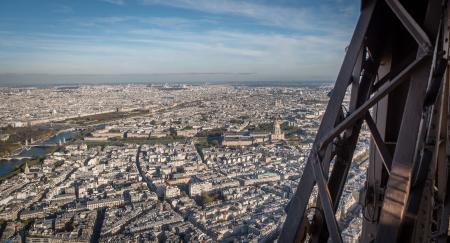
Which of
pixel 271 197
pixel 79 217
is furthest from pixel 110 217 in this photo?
pixel 271 197

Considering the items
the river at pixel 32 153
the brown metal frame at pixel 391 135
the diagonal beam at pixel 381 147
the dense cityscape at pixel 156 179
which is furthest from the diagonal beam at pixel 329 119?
the river at pixel 32 153

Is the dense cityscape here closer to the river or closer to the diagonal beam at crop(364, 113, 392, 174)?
the river

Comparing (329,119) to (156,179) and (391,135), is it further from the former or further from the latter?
(156,179)

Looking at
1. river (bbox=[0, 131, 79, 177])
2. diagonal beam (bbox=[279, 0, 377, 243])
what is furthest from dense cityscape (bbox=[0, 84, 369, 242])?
diagonal beam (bbox=[279, 0, 377, 243])

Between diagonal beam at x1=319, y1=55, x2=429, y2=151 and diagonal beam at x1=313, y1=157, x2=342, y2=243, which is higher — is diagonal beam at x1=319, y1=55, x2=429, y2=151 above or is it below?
above

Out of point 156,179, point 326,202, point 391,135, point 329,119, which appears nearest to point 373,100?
point 329,119

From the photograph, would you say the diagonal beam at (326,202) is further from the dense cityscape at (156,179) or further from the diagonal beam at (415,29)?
the dense cityscape at (156,179)

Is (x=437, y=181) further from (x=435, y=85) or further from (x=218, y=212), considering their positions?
(x=218, y=212)
